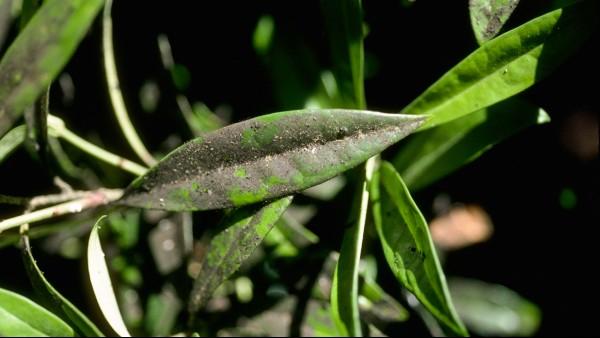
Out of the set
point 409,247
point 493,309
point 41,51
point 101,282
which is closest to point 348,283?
point 409,247

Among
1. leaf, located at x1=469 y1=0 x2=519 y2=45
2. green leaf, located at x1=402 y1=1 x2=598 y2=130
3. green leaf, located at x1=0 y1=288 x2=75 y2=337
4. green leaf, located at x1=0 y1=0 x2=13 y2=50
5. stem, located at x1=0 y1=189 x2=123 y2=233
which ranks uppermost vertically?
green leaf, located at x1=0 y1=0 x2=13 y2=50

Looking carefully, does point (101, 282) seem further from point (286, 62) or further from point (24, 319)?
point (286, 62)

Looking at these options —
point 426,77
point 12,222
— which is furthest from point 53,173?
point 426,77

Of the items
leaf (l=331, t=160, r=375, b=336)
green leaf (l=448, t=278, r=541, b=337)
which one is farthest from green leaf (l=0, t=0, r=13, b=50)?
green leaf (l=448, t=278, r=541, b=337)

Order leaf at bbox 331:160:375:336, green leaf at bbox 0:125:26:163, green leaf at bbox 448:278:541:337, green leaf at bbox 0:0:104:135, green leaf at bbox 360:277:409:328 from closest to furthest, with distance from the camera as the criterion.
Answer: green leaf at bbox 0:0:104:135
leaf at bbox 331:160:375:336
green leaf at bbox 0:125:26:163
green leaf at bbox 360:277:409:328
green leaf at bbox 448:278:541:337

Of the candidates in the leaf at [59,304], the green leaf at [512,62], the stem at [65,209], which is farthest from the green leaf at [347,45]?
the leaf at [59,304]

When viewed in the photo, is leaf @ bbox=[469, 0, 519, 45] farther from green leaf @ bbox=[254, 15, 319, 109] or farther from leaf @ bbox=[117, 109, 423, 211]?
green leaf @ bbox=[254, 15, 319, 109]

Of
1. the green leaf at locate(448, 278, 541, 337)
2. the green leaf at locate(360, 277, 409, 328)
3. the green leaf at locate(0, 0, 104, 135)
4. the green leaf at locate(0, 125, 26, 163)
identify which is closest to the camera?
the green leaf at locate(0, 0, 104, 135)
